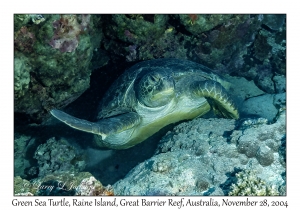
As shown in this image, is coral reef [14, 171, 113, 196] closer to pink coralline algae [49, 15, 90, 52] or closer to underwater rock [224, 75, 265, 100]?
pink coralline algae [49, 15, 90, 52]

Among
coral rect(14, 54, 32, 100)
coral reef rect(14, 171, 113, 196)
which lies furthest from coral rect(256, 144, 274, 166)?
coral rect(14, 54, 32, 100)

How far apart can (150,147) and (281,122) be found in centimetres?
246

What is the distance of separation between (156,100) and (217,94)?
90 centimetres

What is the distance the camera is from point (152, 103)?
3520mm

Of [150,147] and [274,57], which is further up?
[274,57]

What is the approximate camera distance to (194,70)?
3.91m

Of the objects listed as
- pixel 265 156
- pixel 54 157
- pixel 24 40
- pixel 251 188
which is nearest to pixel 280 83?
pixel 265 156

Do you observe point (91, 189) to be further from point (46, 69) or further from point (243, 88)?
point (243, 88)

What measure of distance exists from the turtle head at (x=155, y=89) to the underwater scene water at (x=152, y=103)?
0.05ft

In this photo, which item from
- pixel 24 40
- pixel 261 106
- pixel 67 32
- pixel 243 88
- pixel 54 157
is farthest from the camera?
pixel 243 88

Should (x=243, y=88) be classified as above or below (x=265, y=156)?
above

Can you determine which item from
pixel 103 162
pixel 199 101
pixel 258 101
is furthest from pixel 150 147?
pixel 258 101

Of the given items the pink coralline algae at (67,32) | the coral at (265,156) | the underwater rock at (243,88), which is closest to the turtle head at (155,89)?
the pink coralline algae at (67,32)
